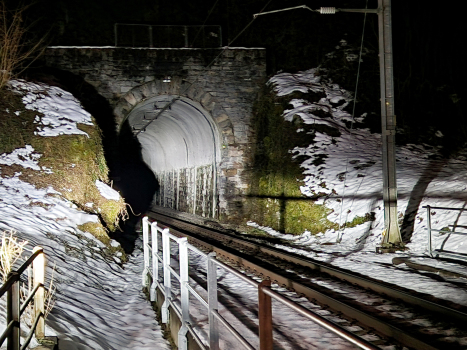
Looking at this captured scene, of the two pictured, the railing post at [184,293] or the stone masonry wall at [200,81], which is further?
the stone masonry wall at [200,81]

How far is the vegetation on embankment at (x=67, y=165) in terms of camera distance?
11.7m

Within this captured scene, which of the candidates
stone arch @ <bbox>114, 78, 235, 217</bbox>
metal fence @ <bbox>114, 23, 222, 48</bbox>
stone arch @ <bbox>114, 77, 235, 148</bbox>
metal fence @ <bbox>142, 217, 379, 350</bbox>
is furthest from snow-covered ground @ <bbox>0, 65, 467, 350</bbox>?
metal fence @ <bbox>114, 23, 222, 48</bbox>

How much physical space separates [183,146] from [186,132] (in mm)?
1848

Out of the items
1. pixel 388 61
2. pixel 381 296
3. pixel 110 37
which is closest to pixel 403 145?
pixel 388 61

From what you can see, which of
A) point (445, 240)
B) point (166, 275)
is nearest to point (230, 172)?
point (445, 240)

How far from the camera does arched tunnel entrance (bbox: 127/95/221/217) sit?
21.3 meters

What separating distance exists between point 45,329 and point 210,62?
16.5 m

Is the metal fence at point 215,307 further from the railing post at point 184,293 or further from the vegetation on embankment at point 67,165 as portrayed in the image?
the vegetation on embankment at point 67,165

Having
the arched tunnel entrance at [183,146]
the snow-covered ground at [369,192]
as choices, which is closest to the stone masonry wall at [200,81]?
the arched tunnel entrance at [183,146]

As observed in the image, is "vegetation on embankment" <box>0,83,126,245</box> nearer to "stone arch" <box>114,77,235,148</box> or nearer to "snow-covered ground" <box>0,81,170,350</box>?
"snow-covered ground" <box>0,81,170,350</box>

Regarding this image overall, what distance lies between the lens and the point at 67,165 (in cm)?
1226

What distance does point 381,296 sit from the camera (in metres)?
7.01

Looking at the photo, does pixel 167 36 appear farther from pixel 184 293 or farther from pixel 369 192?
pixel 184 293

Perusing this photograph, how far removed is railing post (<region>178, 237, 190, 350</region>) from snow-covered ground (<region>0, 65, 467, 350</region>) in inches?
25.2
